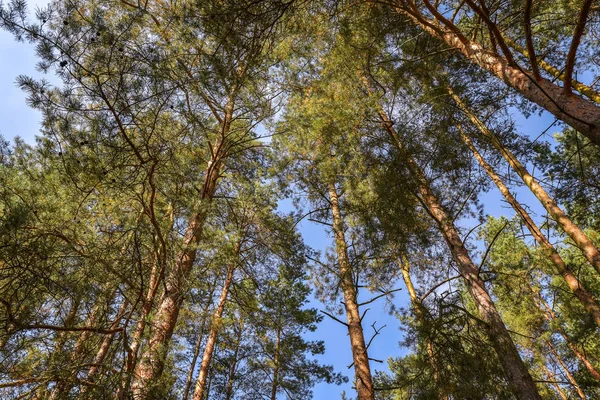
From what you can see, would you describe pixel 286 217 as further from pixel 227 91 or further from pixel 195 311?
pixel 227 91

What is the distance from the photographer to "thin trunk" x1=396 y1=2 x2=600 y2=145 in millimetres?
2881

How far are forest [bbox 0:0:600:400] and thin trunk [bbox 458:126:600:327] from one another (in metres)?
0.09

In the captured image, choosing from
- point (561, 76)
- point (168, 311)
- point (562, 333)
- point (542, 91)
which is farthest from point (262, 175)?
point (562, 333)

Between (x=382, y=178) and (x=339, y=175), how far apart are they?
159 cm

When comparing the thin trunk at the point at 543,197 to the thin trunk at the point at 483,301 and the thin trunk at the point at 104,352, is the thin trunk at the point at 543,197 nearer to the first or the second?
the thin trunk at the point at 483,301

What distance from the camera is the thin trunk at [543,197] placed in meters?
5.81

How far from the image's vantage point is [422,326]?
471 cm

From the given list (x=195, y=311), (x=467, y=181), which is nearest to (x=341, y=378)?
(x=195, y=311)

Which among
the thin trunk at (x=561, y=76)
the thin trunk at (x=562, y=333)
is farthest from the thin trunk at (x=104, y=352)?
the thin trunk at (x=562, y=333)

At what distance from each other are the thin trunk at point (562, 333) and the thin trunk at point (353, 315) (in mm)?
6790

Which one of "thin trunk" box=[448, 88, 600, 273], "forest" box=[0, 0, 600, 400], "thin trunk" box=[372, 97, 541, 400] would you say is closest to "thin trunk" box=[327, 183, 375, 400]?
"forest" box=[0, 0, 600, 400]

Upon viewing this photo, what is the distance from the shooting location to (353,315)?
6629 mm

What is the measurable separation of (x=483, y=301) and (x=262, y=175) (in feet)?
14.5

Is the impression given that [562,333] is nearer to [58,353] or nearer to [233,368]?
[233,368]
